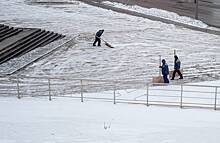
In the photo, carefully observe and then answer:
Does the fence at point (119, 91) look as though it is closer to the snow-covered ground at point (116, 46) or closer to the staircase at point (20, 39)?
the snow-covered ground at point (116, 46)

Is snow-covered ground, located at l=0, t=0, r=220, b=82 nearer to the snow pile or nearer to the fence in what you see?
the fence

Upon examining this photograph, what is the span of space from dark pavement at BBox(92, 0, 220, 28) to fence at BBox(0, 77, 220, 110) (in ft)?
53.9

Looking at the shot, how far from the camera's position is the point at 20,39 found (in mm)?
24016

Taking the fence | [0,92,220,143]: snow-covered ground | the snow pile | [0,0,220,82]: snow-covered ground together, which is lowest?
[0,92,220,143]: snow-covered ground

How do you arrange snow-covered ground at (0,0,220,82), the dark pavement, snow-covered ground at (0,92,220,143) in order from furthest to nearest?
the dark pavement < snow-covered ground at (0,0,220,82) < snow-covered ground at (0,92,220,143)

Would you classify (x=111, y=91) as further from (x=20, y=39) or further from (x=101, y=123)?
(x=20, y=39)

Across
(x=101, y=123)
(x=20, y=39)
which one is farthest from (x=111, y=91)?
(x=20, y=39)

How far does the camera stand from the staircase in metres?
21.6

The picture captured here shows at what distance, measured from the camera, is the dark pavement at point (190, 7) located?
33.5 m

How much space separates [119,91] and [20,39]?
10.4 meters

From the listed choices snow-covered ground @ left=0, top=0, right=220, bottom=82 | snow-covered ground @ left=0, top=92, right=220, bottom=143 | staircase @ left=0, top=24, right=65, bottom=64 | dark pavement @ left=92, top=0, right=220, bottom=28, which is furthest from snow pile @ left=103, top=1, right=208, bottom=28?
snow-covered ground @ left=0, top=92, right=220, bottom=143

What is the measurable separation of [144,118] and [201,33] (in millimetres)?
16996

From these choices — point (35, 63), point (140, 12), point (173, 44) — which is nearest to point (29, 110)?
point (35, 63)

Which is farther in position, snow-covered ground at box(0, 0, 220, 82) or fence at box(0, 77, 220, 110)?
snow-covered ground at box(0, 0, 220, 82)
